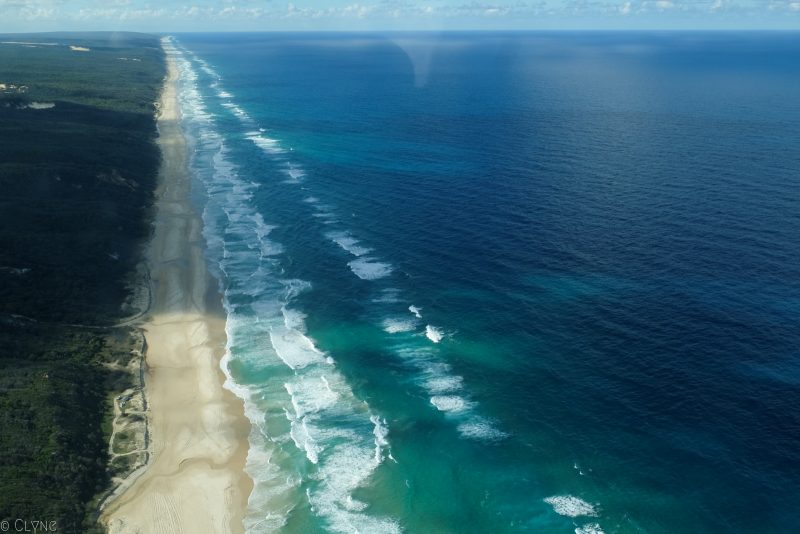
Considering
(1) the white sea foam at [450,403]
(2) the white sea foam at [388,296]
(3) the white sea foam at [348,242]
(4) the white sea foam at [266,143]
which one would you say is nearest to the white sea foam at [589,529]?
(1) the white sea foam at [450,403]

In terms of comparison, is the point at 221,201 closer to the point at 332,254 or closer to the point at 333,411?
the point at 332,254

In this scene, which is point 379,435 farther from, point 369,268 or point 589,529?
point 369,268

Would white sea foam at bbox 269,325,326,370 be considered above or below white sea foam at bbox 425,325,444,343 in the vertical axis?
below

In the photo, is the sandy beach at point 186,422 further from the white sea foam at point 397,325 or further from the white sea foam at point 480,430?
the white sea foam at point 480,430

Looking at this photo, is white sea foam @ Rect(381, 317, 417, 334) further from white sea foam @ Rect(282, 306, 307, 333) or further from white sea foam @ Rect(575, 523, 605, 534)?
white sea foam @ Rect(575, 523, 605, 534)

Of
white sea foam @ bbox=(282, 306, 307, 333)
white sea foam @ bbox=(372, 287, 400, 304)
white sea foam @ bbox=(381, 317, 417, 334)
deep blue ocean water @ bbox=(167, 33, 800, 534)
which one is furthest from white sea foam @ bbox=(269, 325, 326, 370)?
white sea foam @ bbox=(372, 287, 400, 304)

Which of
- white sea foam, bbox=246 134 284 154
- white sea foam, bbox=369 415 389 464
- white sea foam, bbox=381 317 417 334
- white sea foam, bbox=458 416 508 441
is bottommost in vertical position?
white sea foam, bbox=369 415 389 464

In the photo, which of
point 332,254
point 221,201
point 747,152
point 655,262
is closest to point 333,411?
point 332,254
